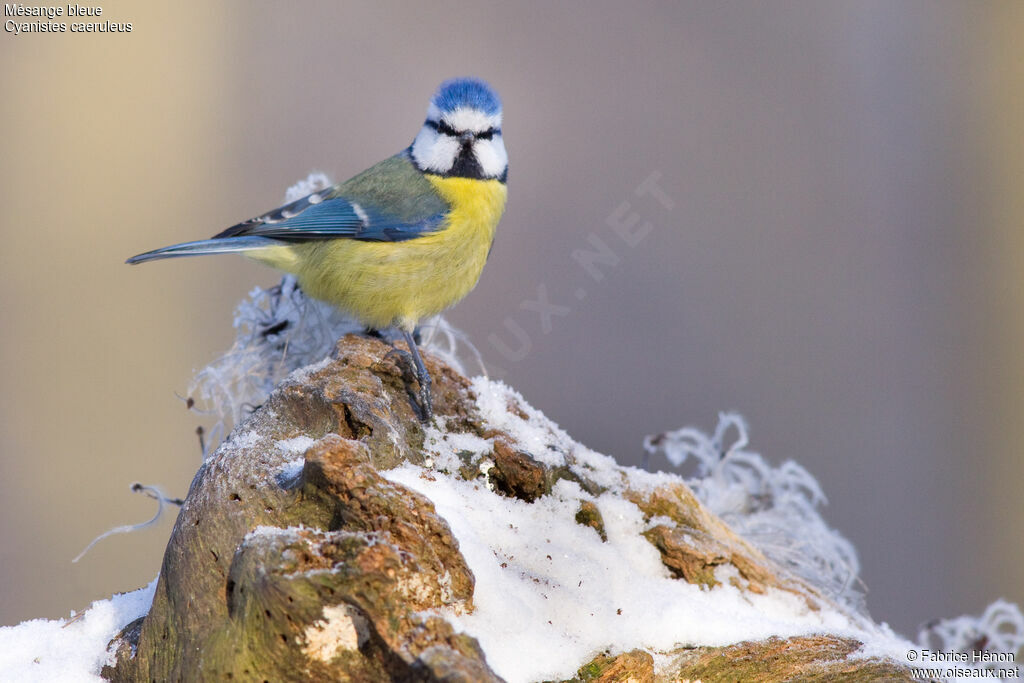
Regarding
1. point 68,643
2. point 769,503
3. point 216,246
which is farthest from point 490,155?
point 68,643

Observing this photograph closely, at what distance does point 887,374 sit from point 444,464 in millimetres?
3101

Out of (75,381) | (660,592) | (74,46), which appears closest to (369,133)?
(74,46)

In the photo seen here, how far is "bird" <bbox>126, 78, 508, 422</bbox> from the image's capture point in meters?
1.88

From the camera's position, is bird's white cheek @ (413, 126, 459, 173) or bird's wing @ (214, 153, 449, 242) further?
bird's white cheek @ (413, 126, 459, 173)

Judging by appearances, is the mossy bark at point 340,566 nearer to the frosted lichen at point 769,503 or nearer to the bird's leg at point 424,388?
the bird's leg at point 424,388

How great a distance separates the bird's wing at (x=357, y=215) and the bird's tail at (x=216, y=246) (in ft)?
0.06

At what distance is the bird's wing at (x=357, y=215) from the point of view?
1.95 metres

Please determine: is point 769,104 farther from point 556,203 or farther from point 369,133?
point 369,133

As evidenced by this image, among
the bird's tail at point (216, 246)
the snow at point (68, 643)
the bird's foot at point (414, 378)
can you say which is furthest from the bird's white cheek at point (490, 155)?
the snow at point (68, 643)

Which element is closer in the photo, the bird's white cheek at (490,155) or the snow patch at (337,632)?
the snow patch at (337,632)

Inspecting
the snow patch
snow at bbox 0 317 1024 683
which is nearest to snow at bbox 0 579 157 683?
snow at bbox 0 317 1024 683

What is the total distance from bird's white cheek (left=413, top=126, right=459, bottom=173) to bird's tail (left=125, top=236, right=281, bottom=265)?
0.43 m

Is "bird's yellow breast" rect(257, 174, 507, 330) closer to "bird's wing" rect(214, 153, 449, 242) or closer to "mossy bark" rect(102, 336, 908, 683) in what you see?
"bird's wing" rect(214, 153, 449, 242)

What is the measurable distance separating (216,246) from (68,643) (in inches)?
38.3
